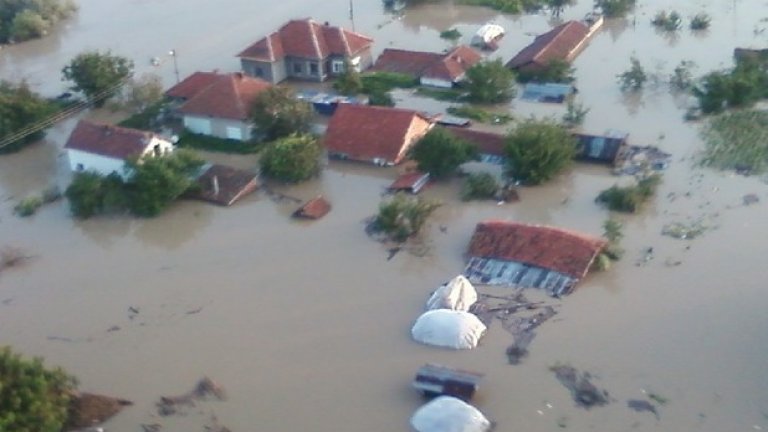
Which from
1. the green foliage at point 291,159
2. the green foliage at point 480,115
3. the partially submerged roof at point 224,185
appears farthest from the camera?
the green foliage at point 480,115

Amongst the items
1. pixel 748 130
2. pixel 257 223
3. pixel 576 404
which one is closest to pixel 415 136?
pixel 257 223

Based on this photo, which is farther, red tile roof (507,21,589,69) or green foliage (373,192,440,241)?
red tile roof (507,21,589,69)

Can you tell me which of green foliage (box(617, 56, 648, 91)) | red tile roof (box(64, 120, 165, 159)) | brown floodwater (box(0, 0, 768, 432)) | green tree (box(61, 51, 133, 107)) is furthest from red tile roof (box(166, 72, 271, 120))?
green foliage (box(617, 56, 648, 91))

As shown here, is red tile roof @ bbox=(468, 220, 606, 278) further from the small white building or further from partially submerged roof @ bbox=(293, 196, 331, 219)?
the small white building

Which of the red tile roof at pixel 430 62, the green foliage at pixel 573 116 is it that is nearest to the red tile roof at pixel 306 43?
the red tile roof at pixel 430 62

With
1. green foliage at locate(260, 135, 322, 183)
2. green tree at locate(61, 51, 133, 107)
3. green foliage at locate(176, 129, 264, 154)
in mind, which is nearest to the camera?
green foliage at locate(260, 135, 322, 183)

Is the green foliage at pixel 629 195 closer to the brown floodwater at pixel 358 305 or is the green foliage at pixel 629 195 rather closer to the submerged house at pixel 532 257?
the brown floodwater at pixel 358 305
